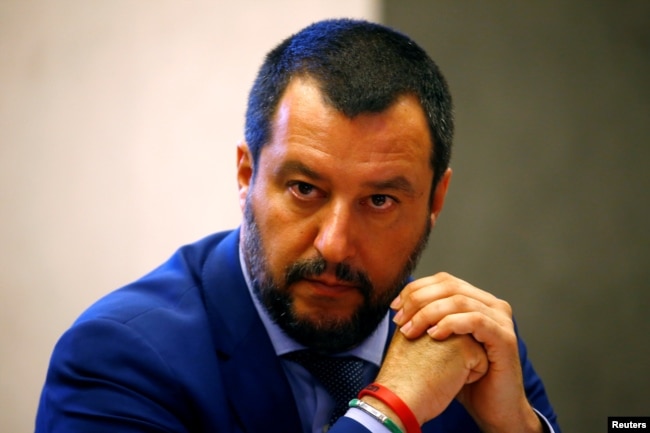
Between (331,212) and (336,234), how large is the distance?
6 cm

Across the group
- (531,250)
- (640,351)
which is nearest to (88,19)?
(531,250)

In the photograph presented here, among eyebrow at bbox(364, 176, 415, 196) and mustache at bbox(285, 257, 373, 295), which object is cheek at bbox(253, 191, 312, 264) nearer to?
mustache at bbox(285, 257, 373, 295)

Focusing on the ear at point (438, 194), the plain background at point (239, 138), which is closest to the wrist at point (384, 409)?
the ear at point (438, 194)

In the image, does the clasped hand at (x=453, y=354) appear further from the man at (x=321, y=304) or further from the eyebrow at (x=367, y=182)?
the eyebrow at (x=367, y=182)

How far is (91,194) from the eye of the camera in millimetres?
3004

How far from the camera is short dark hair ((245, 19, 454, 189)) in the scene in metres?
1.73

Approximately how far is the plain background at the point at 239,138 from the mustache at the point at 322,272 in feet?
3.95

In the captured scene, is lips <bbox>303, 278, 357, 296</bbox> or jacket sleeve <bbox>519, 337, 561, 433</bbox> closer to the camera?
lips <bbox>303, 278, 357, 296</bbox>

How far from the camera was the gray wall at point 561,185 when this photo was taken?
2.93m

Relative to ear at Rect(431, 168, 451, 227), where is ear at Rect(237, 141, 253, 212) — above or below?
above

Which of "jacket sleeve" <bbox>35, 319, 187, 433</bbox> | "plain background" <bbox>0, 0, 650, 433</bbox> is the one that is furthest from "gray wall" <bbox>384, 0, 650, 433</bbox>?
"jacket sleeve" <bbox>35, 319, 187, 433</bbox>

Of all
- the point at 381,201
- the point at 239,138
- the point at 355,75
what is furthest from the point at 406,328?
the point at 239,138

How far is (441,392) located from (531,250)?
1.46 metres
